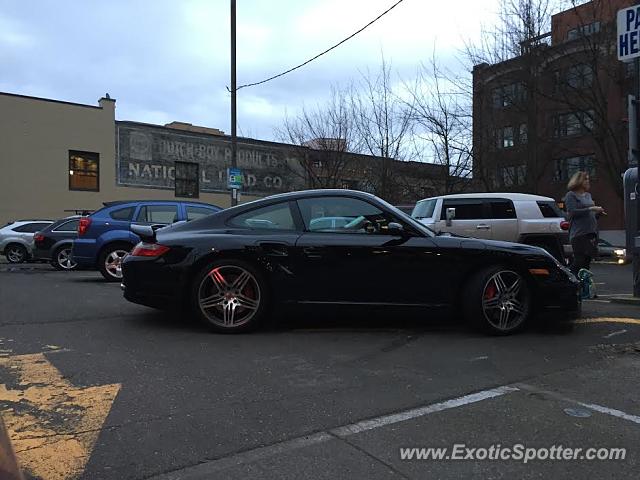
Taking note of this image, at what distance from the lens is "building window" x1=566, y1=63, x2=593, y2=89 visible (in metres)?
23.4

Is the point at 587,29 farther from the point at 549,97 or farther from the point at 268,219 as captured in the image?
the point at 268,219

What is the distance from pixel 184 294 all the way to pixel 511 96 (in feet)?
74.4

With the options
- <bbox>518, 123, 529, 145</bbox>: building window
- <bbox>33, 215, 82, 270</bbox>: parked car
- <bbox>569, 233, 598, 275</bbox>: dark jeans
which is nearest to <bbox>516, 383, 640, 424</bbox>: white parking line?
<bbox>569, 233, 598, 275</bbox>: dark jeans

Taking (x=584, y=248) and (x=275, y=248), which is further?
(x=584, y=248)

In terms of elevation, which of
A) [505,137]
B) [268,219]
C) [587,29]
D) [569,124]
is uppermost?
[587,29]

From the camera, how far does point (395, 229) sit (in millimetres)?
5453

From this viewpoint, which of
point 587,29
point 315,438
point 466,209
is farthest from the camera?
point 587,29

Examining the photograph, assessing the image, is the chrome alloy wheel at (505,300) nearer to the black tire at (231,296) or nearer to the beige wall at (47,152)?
the black tire at (231,296)

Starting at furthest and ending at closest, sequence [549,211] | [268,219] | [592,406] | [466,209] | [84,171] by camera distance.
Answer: [84,171] < [466,209] < [549,211] < [268,219] < [592,406]

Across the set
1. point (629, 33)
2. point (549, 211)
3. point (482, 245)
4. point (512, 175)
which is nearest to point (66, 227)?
point (549, 211)

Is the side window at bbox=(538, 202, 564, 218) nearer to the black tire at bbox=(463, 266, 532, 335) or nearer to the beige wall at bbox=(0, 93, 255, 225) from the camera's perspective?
the black tire at bbox=(463, 266, 532, 335)

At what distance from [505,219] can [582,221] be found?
3042 mm

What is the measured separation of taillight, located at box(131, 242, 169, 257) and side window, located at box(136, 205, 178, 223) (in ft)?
15.8

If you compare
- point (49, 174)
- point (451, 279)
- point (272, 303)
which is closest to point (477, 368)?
point (451, 279)
